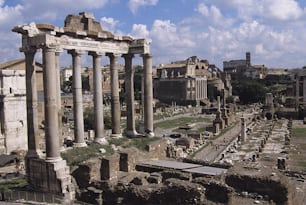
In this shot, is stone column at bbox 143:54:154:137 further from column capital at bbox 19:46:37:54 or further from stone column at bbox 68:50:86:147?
column capital at bbox 19:46:37:54

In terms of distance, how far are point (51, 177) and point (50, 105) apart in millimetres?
2744

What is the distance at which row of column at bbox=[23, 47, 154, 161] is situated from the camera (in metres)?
15.0

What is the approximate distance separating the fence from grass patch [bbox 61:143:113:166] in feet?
6.87

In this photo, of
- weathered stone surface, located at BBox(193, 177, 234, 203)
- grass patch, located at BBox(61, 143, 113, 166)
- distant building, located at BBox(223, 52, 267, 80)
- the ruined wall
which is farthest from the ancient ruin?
distant building, located at BBox(223, 52, 267, 80)

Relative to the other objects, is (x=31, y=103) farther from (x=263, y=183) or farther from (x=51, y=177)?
(x=263, y=183)

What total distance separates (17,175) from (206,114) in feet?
190

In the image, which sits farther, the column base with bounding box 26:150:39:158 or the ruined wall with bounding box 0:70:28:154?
the ruined wall with bounding box 0:70:28:154

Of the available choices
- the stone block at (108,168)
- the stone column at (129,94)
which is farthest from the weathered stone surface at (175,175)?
the stone column at (129,94)

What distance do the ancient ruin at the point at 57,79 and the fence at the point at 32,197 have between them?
0.44 metres

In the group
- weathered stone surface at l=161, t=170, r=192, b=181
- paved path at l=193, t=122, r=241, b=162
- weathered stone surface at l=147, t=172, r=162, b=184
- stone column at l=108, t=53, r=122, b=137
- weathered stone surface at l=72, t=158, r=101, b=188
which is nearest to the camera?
weathered stone surface at l=161, t=170, r=192, b=181

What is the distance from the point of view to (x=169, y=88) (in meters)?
102

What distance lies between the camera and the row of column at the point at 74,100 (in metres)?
15.0

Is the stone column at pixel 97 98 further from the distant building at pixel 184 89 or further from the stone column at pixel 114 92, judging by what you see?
the distant building at pixel 184 89

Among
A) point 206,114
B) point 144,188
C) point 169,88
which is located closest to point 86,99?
point 206,114
